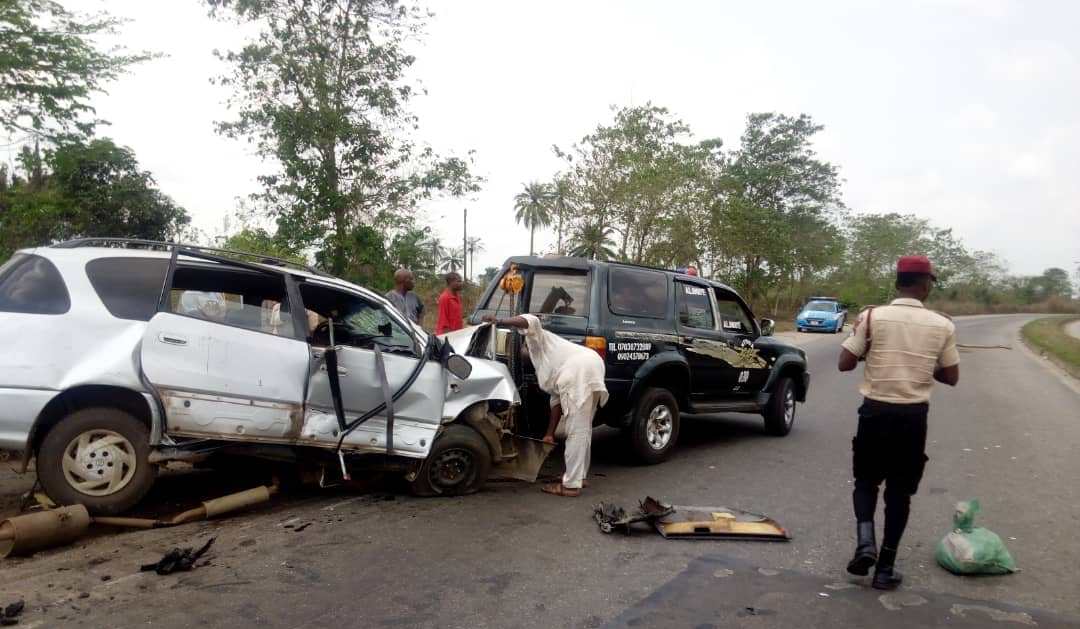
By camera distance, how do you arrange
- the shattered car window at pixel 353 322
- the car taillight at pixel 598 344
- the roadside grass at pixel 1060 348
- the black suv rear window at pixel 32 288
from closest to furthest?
the black suv rear window at pixel 32 288, the shattered car window at pixel 353 322, the car taillight at pixel 598 344, the roadside grass at pixel 1060 348

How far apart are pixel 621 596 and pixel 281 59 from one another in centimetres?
1334

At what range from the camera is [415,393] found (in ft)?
17.9

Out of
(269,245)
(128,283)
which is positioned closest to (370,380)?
(128,283)

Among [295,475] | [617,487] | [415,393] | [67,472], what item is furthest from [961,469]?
[67,472]

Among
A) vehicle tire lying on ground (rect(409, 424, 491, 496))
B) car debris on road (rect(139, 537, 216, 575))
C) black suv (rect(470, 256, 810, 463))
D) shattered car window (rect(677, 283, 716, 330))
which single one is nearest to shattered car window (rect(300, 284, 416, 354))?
vehicle tire lying on ground (rect(409, 424, 491, 496))

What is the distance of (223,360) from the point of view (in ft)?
16.0

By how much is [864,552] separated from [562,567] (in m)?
1.68

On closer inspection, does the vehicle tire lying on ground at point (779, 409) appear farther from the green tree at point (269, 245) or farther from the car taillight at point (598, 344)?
the green tree at point (269, 245)

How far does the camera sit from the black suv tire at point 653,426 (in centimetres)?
672

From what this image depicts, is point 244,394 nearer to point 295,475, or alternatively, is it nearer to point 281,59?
point 295,475

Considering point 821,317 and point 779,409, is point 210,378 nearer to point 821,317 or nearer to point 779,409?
point 779,409

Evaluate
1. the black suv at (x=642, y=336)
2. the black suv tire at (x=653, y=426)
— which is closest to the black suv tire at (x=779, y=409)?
the black suv at (x=642, y=336)

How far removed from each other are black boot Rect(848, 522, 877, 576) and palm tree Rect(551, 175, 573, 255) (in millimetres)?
22610

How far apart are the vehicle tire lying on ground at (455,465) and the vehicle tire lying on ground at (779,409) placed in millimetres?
4248
